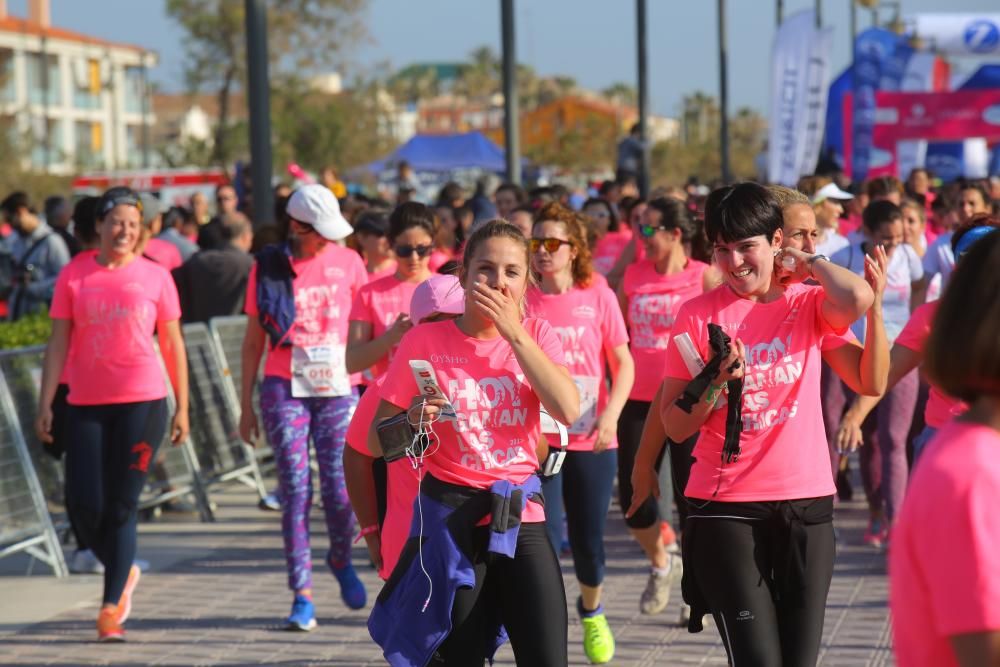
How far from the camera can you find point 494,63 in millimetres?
127625

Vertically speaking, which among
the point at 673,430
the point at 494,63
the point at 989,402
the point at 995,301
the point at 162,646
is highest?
the point at 494,63

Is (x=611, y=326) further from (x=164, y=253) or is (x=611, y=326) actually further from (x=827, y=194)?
(x=164, y=253)

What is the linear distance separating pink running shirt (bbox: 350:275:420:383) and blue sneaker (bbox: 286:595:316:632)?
1.20 metres

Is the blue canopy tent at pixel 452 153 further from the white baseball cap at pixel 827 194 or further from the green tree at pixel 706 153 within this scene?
the white baseball cap at pixel 827 194

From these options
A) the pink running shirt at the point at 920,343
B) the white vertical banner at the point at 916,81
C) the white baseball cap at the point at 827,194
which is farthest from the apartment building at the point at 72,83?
the pink running shirt at the point at 920,343

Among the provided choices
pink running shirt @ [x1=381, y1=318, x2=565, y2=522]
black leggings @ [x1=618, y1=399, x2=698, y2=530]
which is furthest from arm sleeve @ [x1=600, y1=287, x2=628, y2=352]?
pink running shirt @ [x1=381, y1=318, x2=565, y2=522]

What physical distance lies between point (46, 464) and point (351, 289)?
275 centimetres

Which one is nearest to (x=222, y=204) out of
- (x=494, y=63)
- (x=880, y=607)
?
(x=880, y=607)

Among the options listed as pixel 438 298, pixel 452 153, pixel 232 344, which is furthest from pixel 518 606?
pixel 452 153

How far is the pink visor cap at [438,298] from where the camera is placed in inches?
184

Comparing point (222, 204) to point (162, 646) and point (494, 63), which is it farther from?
point (494, 63)

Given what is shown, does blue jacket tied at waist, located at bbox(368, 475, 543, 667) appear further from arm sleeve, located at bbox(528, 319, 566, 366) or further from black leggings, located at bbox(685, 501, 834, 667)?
black leggings, located at bbox(685, 501, 834, 667)

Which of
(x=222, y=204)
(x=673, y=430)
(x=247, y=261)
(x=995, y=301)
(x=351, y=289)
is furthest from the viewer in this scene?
(x=222, y=204)

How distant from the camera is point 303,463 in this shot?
24.3 ft
